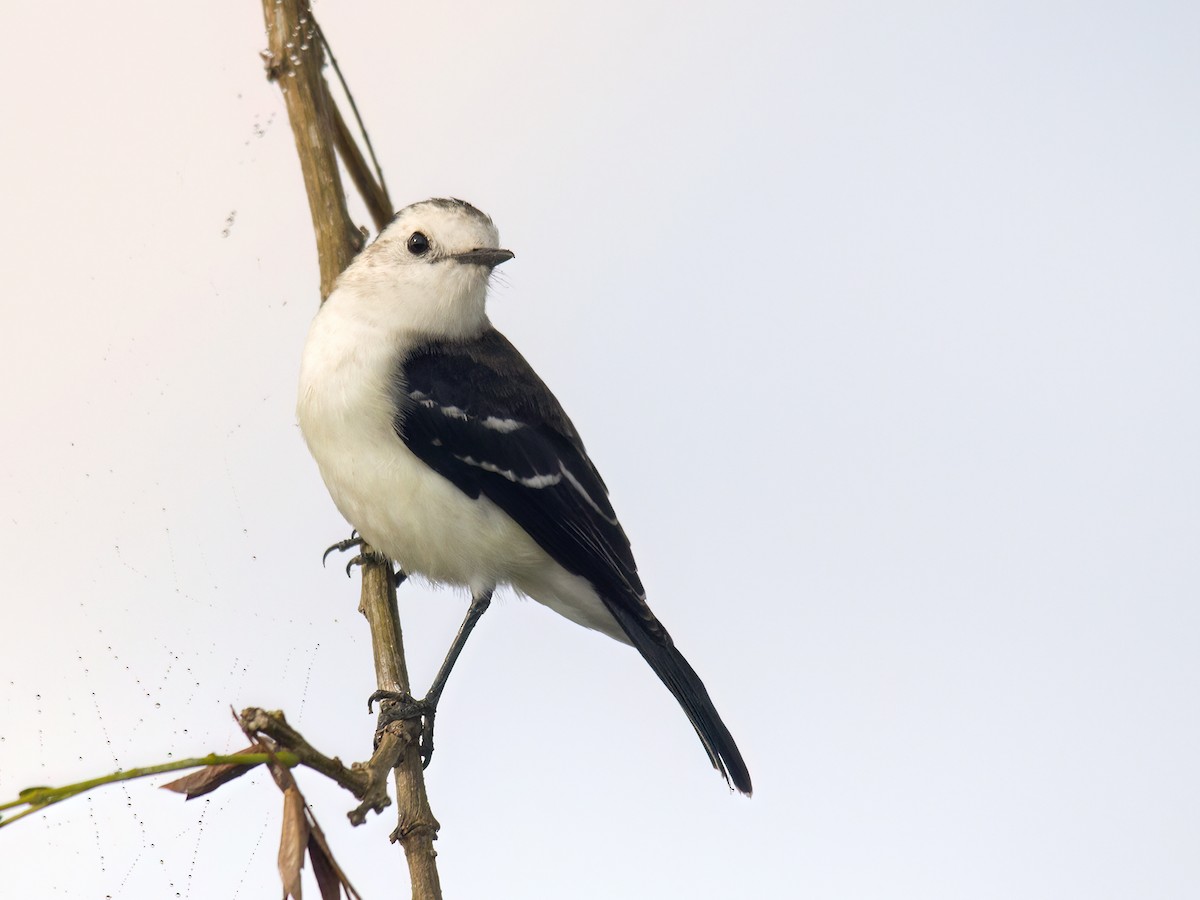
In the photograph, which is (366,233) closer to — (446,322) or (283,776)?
(446,322)

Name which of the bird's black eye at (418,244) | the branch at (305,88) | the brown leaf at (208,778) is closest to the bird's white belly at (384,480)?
the bird's black eye at (418,244)

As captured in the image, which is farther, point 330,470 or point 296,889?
point 330,470

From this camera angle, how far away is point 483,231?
4613mm

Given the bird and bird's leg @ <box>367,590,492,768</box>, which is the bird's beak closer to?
the bird

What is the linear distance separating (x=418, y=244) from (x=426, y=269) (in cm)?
10

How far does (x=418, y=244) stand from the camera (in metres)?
4.61

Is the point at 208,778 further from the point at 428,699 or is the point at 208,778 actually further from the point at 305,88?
the point at 305,88

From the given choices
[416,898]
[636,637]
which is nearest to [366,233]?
[636,637]

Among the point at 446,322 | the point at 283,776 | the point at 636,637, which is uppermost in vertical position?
the point at 446,322

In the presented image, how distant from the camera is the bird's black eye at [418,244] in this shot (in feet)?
15.1

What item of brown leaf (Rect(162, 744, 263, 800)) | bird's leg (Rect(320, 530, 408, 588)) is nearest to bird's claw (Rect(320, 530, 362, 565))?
bird's leg (Rect(320, 530, 408, 588))

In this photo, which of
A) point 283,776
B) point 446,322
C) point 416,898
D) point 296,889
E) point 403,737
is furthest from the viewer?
point 446,322

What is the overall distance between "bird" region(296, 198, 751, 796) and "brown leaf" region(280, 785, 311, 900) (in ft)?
6.83

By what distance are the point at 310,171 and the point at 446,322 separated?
2.25 ft
